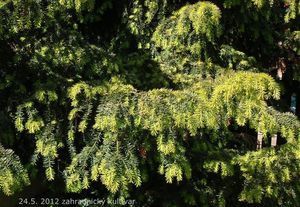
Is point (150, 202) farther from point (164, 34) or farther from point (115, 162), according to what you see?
point (164, 34)

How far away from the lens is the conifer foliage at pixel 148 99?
2.27 meters

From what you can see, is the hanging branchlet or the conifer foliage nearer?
the hanging branchlet

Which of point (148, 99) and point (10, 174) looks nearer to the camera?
point (10, 174)

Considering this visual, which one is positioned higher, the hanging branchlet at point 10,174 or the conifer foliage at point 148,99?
the conifer foliage at point 148,99

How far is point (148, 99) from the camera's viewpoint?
229 centimetres

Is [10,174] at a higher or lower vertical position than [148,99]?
lower

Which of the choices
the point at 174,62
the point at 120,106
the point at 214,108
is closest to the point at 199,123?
the point at 214,108

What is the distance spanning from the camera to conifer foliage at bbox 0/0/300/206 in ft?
7.45

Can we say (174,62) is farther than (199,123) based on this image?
Yes

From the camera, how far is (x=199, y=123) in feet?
7.31

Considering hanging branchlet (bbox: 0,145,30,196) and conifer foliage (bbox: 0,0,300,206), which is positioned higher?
conifer foliage (bbox: 0,0,300,206)

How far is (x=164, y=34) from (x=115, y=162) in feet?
3.92

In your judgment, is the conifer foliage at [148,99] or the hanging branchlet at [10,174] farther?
the conifer foliage at [148,99]

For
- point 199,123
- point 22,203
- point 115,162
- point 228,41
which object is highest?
point 228,41
